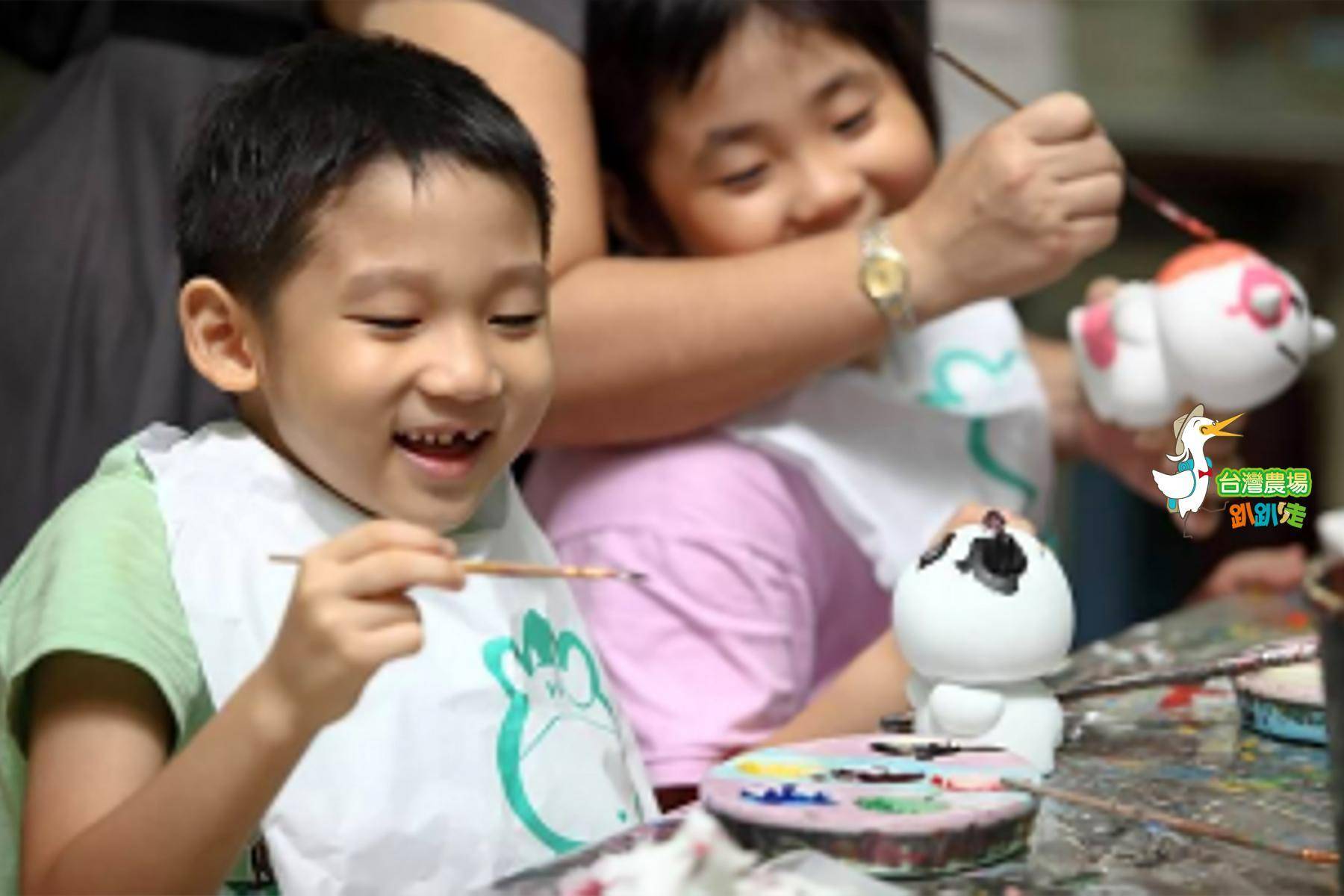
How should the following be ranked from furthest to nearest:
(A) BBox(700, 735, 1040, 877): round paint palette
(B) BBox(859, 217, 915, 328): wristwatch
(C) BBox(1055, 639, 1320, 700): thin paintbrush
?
(B) BBox(859, 217, 915, 328): wristwatch < (C) BBox(1055, 639, 1320, 700): thin paintbrush < (A) BBox(700, 735, 1040, 877): round paint palette

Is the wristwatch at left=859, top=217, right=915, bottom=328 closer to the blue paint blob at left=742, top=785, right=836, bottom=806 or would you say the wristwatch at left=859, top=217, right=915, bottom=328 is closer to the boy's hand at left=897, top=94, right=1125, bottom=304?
the boy's hand at left=897, top=94, right=1125, bottom=304

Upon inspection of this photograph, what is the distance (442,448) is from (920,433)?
684 millimetres

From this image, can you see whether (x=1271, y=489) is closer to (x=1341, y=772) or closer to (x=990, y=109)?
(x=1341, y=772)

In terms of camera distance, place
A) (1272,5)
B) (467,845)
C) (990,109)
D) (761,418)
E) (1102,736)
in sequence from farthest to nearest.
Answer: (1272,5) → (990,109) → (761,418) → (1102,736) → (467,845)

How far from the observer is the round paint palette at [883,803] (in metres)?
0.85

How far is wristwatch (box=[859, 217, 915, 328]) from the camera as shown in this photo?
1.42m

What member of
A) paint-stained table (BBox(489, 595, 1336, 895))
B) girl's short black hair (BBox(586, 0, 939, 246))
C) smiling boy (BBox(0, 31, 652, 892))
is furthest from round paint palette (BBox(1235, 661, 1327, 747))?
girl's short black hair (BBox(586, 0, 939, 246))

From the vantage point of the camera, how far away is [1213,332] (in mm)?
1326

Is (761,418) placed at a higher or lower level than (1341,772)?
higher

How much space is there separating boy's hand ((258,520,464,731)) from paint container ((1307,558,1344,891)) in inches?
13.6

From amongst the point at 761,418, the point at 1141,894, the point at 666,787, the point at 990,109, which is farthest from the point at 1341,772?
the point at 990,109

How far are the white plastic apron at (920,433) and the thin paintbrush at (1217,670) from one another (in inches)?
14.3

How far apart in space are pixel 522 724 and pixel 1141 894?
0.37 meters

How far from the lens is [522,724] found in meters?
1.08
